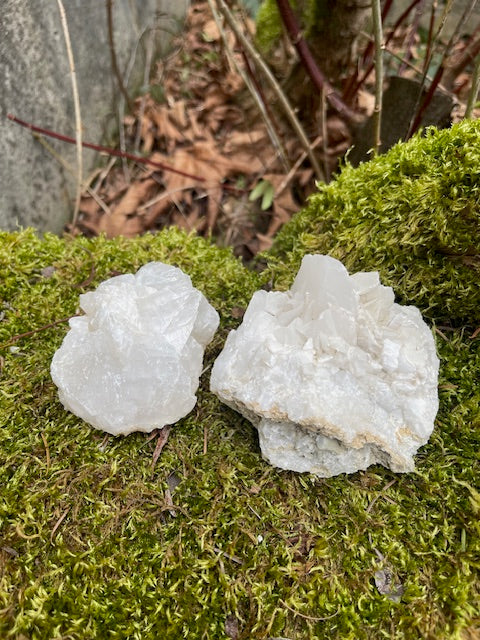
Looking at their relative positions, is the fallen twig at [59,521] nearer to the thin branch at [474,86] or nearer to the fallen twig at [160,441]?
the fallen twig at [160,441]

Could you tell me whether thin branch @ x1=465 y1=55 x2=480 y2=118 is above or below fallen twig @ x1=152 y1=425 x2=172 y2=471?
above

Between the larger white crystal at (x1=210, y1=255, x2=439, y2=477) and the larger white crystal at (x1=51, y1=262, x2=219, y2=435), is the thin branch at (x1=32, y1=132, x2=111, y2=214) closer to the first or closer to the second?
the larger white crystal at (x1=51, y1=262, x2=219, y2=435)

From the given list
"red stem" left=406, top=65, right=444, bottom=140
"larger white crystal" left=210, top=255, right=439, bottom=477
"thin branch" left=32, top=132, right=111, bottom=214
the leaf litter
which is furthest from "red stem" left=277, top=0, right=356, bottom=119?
"larger white crystal" left=210, top=255, right=439, bottom=477

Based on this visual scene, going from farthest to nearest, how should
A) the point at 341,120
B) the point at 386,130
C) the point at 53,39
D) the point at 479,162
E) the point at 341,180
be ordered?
1. the point at 341,120
2. the point at 386,130
3. the point at 53,39
4. the point at 341,180
5. the point at 479,162

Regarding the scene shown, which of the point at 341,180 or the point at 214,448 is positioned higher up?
the point at 341,180

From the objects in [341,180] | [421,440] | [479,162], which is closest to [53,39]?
[341,180]

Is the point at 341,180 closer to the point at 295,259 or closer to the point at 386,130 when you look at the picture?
the point at 295,259

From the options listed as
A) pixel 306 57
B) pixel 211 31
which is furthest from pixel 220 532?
pixel 211 31
